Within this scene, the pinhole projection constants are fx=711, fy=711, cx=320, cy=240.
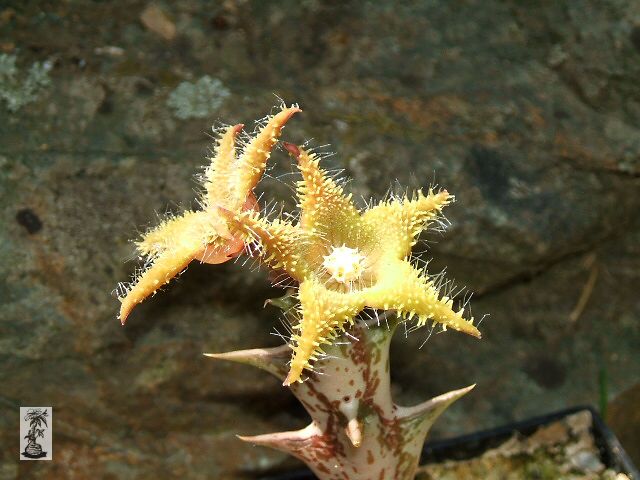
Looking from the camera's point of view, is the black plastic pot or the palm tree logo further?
the black plastic pot

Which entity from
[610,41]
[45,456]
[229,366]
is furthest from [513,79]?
[45,456]

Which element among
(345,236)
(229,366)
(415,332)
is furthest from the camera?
(415,332)

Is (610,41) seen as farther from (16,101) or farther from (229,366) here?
(16,101)

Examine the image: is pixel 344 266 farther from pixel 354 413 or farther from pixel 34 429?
pixel 34 429

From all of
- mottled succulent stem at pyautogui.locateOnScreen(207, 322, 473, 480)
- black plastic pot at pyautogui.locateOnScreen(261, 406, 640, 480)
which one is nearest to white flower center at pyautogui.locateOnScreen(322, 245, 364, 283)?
mottled succulent stem at pyautogui.locateOnScreen(207, 322, 473, 480)
